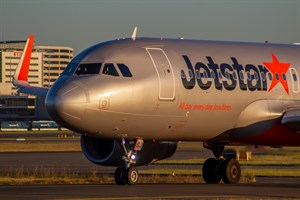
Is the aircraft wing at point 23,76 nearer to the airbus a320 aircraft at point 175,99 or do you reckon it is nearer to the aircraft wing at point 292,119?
the airbus a320 aircraft at point 175,99

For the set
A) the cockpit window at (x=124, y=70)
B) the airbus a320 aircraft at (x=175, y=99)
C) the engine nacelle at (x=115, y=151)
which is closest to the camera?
the airbus a320 aircraft at (x=175, y=99)

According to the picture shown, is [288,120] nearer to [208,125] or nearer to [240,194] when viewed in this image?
[208,125]

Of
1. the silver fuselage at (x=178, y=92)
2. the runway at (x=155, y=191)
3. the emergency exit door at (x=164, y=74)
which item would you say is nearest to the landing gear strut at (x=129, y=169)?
the runway at (x=155, y=191)

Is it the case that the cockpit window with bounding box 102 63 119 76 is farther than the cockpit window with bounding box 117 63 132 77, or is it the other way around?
the cockpit window with bounding box 117 63 132 77

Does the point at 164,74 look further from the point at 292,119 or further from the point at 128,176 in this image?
the point at 292,119

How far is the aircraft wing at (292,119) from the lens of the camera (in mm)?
35125

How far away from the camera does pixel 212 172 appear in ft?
121

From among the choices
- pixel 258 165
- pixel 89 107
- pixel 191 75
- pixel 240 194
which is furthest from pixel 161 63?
pixel 258 165

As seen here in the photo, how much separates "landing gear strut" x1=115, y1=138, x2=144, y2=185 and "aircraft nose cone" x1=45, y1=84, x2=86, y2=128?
244 cm

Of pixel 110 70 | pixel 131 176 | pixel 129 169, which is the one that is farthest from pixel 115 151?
pixel 110 70

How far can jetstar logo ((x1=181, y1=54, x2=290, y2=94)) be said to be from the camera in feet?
113

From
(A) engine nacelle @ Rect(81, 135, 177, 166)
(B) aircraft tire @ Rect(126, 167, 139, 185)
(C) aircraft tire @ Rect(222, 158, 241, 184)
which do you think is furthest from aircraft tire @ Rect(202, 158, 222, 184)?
(B) aircraft tire @ Rect(126, 167, 139, 185)

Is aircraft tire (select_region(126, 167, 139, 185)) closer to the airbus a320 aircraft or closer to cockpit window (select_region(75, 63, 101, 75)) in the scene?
the airbus a320 aircraft

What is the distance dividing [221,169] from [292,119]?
130 inches
